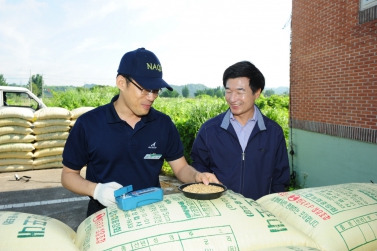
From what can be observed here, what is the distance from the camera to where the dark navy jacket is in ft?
8.13

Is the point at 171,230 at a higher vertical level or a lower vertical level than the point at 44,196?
higher

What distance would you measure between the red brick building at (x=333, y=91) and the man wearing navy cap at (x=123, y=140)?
430cm

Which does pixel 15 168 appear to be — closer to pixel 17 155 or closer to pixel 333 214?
pixel 17 155

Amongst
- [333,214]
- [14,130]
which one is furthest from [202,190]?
[14,130]

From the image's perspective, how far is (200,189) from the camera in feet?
5.94

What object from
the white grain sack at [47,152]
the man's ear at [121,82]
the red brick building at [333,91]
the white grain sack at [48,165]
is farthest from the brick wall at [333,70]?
the white grain sack at [48,165]

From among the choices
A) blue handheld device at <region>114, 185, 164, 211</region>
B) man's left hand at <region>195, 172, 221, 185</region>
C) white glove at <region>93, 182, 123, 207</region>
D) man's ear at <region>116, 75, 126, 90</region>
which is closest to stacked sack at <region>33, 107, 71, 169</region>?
man's ear at <region>116, 75, 126, 90</region>

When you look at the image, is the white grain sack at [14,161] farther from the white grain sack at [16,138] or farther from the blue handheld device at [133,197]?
the blue handheld device at [133,197]

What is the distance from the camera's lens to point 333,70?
19.7 feet

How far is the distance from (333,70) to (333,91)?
0.40 m

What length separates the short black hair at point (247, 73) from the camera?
256 centimetres

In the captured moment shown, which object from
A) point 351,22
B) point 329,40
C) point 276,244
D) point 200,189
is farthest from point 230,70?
point 329,40

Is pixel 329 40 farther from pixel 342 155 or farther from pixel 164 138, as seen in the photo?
pixel 164 138

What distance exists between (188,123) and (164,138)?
5.69 metres
